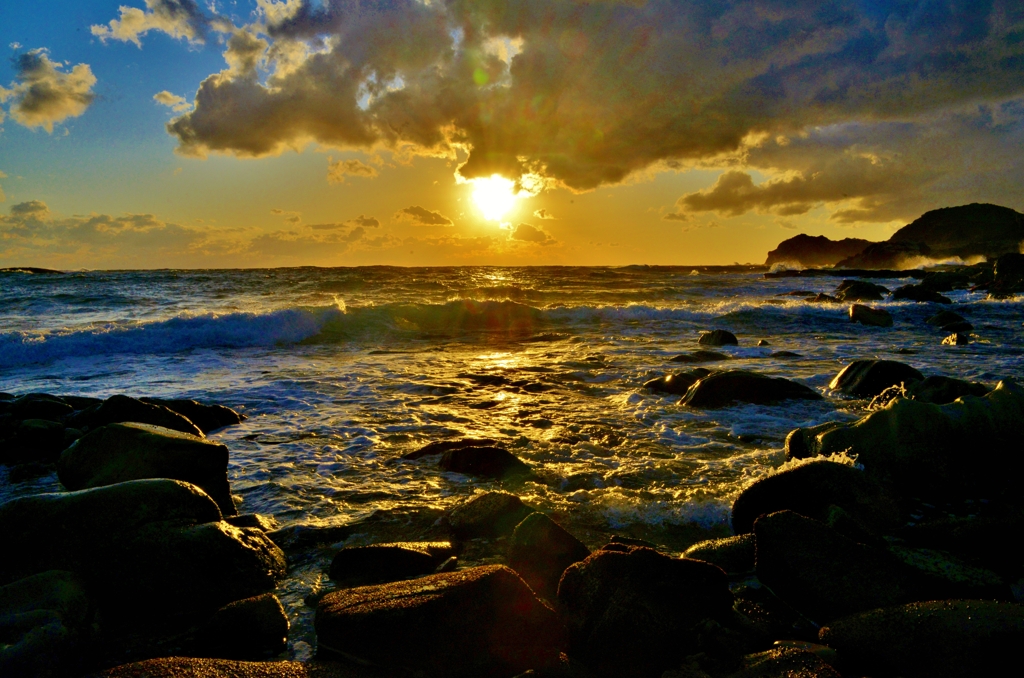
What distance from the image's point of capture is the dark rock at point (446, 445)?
5.55 m

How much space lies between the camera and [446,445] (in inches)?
227

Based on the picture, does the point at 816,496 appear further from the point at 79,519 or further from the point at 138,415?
the point at 138,415

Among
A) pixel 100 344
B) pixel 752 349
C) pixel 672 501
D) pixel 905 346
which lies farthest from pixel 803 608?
pixel 100 344

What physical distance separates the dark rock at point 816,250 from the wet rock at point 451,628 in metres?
115

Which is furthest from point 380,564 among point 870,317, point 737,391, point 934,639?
point 870,317

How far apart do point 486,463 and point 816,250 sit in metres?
127

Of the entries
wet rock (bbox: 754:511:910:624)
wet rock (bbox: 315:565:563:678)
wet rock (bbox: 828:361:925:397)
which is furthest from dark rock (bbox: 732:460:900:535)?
wet rock (bbox: 828:361:925:397)

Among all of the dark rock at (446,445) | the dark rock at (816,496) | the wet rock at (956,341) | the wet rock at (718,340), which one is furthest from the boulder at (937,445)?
the wet rock at (956,341)

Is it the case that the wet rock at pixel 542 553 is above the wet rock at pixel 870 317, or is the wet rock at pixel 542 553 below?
below

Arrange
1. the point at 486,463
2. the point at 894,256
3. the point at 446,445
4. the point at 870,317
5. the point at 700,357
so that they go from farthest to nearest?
the point at 894,256 → the point at 870,317 → the point at 700,357 → the point at 446,445 → the point at 486,463

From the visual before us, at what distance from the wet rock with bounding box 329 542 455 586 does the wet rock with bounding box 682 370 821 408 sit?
496 centimetres

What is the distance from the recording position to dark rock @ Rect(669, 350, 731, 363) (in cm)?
1079

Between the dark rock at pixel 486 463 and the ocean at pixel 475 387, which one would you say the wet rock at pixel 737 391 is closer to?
the ocean at pixel 475 387

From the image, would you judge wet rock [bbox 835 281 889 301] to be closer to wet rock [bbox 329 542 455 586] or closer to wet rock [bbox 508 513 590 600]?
wet rock [bbox 508 513 590 600]
